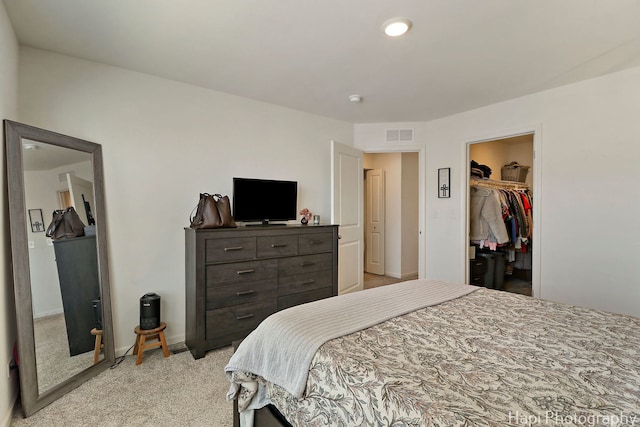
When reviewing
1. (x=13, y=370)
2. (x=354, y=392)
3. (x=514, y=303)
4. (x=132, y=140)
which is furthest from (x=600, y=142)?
(x=13, y=370)

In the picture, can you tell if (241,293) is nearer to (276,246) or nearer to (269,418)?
(276,246)

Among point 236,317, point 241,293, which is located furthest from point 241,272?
point 236,317

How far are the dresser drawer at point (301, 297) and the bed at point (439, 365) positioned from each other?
1.35m

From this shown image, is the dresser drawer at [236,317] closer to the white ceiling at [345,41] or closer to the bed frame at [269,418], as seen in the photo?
the bed frame at [269,418]

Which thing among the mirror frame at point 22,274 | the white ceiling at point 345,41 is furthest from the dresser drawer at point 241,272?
the white ceiling at point 345,41

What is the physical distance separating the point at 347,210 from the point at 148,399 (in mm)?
2715

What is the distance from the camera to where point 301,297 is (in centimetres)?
299

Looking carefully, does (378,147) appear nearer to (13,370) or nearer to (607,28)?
(607,28)

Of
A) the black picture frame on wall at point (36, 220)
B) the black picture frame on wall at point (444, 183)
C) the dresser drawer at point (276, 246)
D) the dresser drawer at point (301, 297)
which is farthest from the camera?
the black picture frame on wall at point (444, 183)

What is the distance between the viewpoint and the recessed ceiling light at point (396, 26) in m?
1.85

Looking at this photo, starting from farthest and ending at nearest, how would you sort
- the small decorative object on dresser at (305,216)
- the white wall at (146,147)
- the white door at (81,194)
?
the small decorative object on dresser at (305,216), the white wall at (146,147), the white door at (81,194)

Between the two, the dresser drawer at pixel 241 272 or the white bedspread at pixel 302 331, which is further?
the dresser drawer at pixel 241 272

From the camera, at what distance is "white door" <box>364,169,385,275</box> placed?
5.46m

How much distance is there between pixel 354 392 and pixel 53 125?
2799 millimetres
